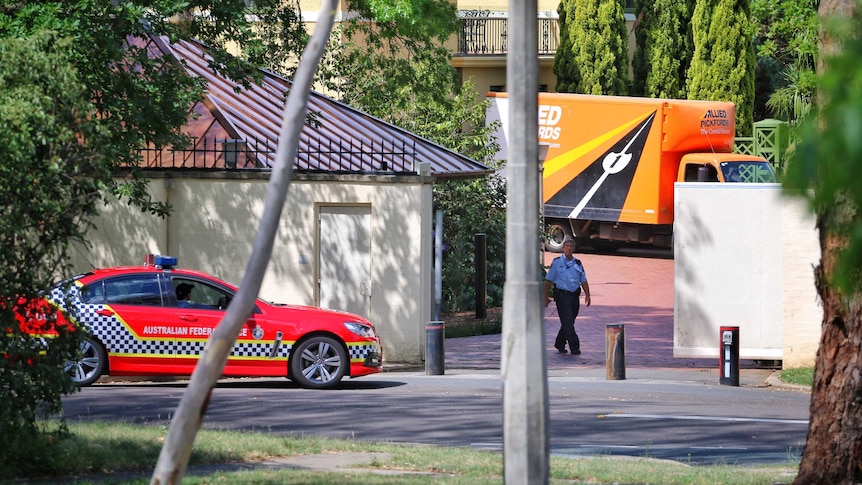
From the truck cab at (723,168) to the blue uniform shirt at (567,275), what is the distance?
32.0ft

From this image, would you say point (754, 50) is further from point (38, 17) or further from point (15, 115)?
point (15, 115)

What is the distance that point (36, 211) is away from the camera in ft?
27.6

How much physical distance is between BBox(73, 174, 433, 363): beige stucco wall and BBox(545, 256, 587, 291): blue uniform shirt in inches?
82.6

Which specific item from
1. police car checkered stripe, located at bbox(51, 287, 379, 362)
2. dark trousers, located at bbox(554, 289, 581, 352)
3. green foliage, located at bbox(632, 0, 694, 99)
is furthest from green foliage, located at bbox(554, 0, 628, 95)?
police car checkered stripe, located at bbox(51, 287, 379, 362)

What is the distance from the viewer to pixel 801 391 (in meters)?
15.6

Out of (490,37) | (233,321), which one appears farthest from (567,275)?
(490,37)

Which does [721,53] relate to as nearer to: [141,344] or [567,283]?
[567,283]

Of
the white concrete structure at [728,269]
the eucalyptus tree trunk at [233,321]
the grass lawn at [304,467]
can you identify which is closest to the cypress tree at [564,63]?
the white concrete structure at [728,269]

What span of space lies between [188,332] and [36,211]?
20.7ft

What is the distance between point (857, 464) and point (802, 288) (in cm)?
883

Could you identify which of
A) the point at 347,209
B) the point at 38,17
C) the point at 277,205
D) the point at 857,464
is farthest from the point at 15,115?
the point at 347,209

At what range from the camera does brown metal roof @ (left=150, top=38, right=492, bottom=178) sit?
18719 mm

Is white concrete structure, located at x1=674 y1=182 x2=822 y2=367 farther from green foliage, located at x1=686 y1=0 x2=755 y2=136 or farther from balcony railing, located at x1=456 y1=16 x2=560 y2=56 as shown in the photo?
balcony railing, located at x1=456 y1=16 x2=560 y2=56

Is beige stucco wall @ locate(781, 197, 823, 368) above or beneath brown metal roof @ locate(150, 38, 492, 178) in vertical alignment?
beneath
